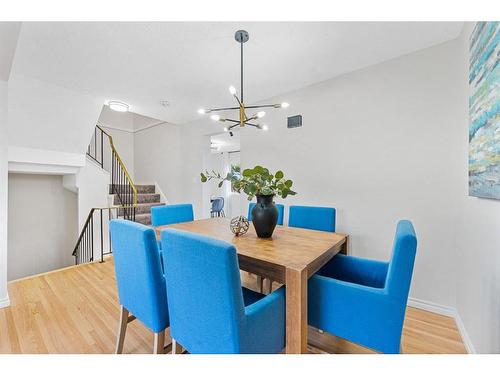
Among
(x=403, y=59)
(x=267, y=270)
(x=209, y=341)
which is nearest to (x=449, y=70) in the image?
(x=403, y=59)

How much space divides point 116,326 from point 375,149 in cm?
298

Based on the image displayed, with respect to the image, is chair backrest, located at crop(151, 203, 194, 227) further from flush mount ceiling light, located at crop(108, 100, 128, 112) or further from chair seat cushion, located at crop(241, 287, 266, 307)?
flush mount ceiling light, located at crop(108, 100, 128, 112)

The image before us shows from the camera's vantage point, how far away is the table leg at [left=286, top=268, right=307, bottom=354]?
1.08 meters

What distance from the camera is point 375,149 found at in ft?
7.91

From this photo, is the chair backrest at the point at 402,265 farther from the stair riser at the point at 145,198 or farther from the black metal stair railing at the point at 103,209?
the stair riser at the point at 145,198

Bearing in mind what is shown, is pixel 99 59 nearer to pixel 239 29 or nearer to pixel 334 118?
pixel 239 29

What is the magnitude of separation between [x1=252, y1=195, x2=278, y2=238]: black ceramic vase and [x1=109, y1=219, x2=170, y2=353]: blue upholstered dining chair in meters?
0.76

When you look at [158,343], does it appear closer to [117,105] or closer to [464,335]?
[464,335]

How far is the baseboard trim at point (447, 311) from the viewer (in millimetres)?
1604

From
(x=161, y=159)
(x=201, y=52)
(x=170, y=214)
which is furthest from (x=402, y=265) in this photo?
(x=161, y=159)

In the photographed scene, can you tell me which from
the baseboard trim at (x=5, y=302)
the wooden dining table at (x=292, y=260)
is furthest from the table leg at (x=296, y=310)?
the baseboard trim at (x=5, y=302)
